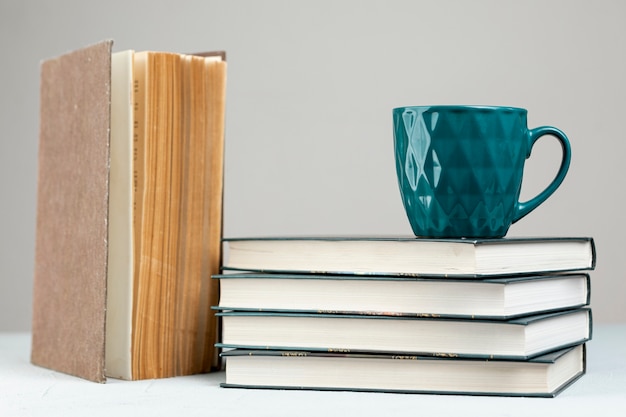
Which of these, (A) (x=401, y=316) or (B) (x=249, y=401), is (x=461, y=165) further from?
(B) (x=249, y=401)

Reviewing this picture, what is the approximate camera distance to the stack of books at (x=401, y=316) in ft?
2.65

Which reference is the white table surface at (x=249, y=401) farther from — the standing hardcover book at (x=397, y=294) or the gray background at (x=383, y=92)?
the gray background at (x=383, y=92)

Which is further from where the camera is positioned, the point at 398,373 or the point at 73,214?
the point at 73,214

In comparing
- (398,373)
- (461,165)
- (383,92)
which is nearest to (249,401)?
(398,373)

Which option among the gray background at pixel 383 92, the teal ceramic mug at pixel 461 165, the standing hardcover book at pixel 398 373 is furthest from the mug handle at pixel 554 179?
the gray background at pixel 383 92

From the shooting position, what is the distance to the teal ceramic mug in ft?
2.82

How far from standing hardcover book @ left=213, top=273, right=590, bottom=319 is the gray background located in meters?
0.88

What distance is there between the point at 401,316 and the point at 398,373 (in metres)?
0.05

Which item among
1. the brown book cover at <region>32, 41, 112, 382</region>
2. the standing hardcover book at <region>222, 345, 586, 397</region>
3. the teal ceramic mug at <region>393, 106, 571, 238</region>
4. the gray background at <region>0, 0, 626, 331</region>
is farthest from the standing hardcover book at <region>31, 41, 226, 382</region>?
the gray background at <region>0, 0, 626, 331</region>

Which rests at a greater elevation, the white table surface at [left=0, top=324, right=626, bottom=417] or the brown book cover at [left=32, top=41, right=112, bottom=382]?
the brown book cover at [left=32, top=41, right=112, bottom=382]

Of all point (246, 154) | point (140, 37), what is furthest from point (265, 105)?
point (140, 37)

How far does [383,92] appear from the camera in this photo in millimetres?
1772

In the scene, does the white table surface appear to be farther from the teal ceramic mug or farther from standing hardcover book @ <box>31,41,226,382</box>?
the teal ceramic mug

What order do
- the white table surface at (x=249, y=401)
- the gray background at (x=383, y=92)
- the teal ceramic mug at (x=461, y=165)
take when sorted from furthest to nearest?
1. the gray background at (x=383, y=92)
2. the teal ceramic mug at (x=461, y=165)
3. the white table surface at (x=249, y=401)
